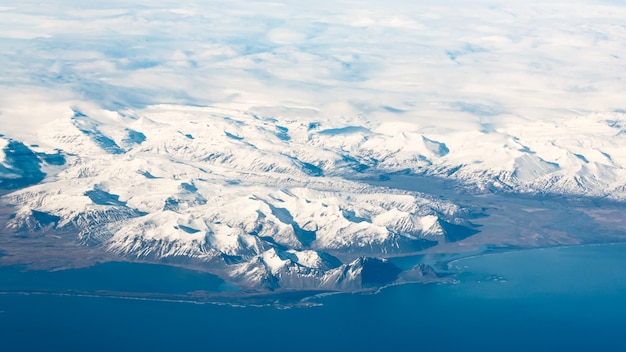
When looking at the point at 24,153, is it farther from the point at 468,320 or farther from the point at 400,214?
the point at 468,320

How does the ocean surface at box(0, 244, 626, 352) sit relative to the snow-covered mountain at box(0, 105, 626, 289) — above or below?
above

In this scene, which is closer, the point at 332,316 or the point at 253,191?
the point at 332,316

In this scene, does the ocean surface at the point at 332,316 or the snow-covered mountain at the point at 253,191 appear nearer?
the ocean surface at the point at 332,316

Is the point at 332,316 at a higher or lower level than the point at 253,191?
higher

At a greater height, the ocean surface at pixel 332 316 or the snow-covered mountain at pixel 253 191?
the ocean surface at pixel 332 316
